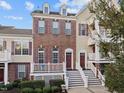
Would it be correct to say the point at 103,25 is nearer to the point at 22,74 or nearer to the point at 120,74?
the point at 120,74

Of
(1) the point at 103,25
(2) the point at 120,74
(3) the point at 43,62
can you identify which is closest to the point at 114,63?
(2) the point at 120,74

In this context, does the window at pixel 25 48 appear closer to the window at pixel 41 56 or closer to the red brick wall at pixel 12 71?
the red brick wall at pixel 12 71

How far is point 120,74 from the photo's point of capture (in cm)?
545

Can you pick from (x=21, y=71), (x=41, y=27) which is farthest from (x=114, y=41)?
(x=21, y=71)

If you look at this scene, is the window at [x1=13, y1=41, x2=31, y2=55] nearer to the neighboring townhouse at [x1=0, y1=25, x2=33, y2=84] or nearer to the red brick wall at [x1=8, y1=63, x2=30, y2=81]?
the neighboring townhouse at [x1=0, y1=25, x2=33, y2=84]

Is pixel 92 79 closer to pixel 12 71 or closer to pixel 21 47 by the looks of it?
pixel 12 71

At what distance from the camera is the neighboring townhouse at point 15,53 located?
2853 centimetres

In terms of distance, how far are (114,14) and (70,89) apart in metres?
17.6

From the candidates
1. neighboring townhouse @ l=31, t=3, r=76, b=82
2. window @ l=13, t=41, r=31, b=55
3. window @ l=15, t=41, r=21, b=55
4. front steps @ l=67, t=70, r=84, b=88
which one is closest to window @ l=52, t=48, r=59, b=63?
neighboring townhouse @ l=31, t=3, r=76, b=82

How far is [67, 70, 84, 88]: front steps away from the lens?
23.9 meters

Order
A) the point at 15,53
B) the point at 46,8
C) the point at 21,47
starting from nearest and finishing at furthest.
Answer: the point at 15,53 < the point at 46,8 < the point at 21,47

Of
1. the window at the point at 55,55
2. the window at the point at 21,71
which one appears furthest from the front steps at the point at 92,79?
the window at the point at 21,71

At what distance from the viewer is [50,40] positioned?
1136 inches

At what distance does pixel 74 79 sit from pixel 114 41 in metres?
19.5
